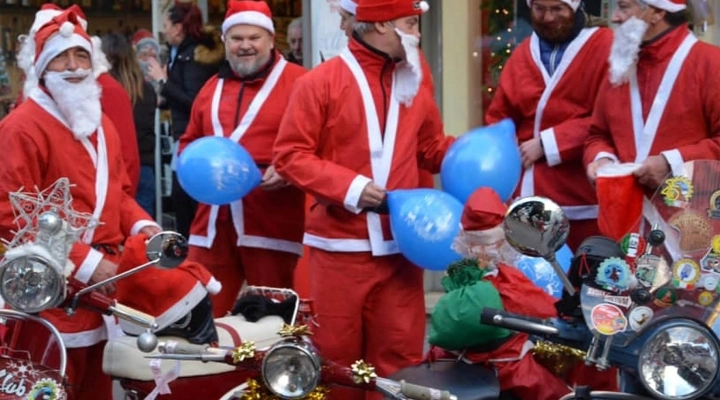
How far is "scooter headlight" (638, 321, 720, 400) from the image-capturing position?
3188mm

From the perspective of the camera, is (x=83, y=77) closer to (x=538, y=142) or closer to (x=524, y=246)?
(x=538, y=142)

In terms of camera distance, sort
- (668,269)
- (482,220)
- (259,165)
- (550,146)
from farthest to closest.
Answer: (259,165) → (550,146) → (482,220) → (668,269)

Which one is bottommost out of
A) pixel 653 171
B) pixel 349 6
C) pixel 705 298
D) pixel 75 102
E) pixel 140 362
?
pixel 140 362

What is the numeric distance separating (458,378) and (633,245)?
847mm

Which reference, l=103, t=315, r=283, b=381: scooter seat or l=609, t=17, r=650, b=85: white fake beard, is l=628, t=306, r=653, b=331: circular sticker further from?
l=609, t=17, r=650, b=85: white fake beard

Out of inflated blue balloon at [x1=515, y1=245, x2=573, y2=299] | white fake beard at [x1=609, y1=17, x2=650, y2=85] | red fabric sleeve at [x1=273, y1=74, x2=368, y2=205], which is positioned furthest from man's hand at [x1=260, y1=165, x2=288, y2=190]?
inflated blue balloon at [x1=515, y1=245, x2=573, y2=299]

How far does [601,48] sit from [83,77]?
2.25 meters

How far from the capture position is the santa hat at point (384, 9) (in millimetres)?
5469

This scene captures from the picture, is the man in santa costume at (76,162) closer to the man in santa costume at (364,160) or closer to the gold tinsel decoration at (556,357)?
the man in santa costume at (364,160)

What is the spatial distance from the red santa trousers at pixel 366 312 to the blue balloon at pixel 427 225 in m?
0.26

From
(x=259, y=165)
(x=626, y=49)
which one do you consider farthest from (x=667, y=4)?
(x=259, y=165)

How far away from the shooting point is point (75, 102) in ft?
17.3

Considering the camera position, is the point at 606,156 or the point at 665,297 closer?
the point at 665,297

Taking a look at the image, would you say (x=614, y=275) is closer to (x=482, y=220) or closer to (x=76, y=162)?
(x=482, y=220)
